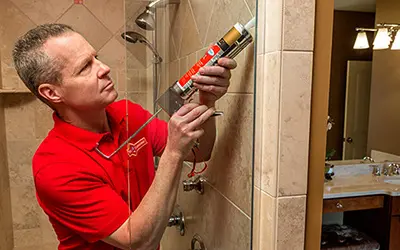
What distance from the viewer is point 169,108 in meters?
0.82

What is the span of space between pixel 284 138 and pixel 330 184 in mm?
1143

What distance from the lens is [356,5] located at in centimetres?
157

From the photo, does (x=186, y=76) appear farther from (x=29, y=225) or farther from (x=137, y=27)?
(x=29, y=225)

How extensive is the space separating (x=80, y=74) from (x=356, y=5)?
53.0 inches

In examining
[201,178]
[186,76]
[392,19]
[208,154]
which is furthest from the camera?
[392,19]

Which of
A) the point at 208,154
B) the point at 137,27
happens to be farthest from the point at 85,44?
the point at 208,154

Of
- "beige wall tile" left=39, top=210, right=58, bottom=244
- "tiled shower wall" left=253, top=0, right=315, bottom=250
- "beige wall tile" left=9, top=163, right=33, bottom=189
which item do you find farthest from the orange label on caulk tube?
"beige wall tile" left=39, top=210, right=58, bottom=244

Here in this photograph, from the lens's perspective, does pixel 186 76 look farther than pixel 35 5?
No

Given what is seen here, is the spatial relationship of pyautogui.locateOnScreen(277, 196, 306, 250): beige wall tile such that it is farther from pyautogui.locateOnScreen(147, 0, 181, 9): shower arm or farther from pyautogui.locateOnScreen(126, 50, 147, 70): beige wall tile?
pyautogui.locateOnScreen(147, 0, 181, 9): shower arm

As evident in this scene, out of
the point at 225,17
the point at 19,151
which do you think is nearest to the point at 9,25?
the point at 19,151

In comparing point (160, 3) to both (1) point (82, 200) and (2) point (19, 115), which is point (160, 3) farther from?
(2) point (19, 115)

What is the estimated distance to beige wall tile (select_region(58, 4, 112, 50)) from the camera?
75.4 inches

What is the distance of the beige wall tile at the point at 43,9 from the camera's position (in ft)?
6.06

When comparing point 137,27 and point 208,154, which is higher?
point 137,27
